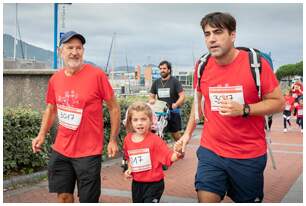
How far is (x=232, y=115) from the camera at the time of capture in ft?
10.9

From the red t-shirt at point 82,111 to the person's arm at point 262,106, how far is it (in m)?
1.28

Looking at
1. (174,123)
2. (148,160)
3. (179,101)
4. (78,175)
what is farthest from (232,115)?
(174,123)

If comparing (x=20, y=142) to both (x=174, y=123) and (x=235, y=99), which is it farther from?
(x=235, y=99)

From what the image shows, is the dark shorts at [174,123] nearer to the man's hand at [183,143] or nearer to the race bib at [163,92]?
the race bib at [163,92]

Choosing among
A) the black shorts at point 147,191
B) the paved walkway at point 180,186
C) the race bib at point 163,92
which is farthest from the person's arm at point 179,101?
the black shorts at point 147,191

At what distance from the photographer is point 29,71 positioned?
847 centimetres

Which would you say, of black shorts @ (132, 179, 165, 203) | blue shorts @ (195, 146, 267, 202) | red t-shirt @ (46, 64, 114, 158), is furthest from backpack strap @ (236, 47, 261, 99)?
black shorts @ (132, 179, 165, 203)

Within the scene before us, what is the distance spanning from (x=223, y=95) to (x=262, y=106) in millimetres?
307

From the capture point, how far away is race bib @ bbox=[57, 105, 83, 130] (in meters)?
4.14

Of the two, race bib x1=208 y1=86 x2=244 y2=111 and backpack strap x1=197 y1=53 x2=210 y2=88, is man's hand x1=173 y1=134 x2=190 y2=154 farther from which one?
backpack strap x1=197 y1=53 x2=210 y2=88

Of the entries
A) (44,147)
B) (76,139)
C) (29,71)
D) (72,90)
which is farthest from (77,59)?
(29,71)

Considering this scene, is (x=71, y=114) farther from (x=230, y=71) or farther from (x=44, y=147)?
(x=44, y=147)

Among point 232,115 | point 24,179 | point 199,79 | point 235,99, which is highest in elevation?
point 199,79

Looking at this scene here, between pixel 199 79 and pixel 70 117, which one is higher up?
pixel 199 79
